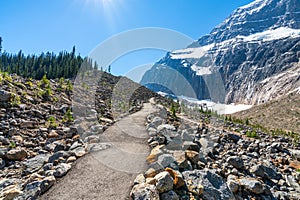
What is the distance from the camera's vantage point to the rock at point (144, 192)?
4.81m

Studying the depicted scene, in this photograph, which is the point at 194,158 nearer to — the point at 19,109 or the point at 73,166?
the point at 73,166

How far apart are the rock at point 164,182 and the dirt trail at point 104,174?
2.65 ft

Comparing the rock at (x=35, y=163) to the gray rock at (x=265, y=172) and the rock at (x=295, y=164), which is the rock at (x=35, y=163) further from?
the rock at (x=295, y=164)

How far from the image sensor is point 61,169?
622 cm

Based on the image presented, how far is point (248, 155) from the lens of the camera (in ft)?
33.4

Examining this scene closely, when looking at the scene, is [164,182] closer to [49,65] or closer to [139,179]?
[139,179]

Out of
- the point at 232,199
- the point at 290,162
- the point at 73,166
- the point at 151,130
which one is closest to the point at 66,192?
the point at 73,166

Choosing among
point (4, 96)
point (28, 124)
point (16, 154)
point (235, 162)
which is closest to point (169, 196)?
point (235, 162)

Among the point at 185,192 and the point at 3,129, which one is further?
the point at 3,129

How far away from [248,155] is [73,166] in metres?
7.87

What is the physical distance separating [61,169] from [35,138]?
337 centimetres

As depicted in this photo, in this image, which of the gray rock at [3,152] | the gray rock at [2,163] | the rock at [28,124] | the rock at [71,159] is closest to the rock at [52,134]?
the rock at [28,124]

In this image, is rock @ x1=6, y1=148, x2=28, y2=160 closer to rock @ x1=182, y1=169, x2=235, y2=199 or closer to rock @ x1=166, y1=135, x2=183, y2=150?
rock @ x1=166, y1=135, x2=183, y2=150

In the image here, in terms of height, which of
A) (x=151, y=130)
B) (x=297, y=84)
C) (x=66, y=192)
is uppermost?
(x=297, y=84)
